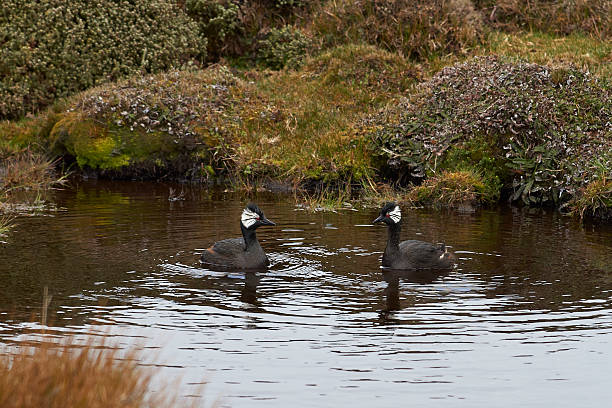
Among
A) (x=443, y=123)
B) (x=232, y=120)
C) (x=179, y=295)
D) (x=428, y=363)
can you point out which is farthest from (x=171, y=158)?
(x=428, y=363)

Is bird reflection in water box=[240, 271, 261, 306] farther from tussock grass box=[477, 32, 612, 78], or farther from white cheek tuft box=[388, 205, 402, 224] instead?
tussock grass box=[477, 32, 612, 78]

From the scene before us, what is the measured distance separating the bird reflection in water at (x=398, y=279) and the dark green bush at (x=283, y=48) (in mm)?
13240

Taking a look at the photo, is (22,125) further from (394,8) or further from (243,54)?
(394,8)

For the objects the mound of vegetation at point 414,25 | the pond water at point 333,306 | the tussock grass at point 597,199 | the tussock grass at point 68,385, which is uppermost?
the mound of vegetation at point 414,25

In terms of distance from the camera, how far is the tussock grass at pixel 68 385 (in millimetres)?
5387

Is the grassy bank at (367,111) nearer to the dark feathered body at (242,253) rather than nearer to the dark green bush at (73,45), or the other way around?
the dark green bush at (73,45)

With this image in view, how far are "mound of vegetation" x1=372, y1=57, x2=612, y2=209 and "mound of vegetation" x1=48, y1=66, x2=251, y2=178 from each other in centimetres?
394

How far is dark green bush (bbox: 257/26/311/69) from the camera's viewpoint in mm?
24641

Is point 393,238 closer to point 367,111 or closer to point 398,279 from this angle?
point 398,279

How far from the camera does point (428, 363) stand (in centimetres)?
785

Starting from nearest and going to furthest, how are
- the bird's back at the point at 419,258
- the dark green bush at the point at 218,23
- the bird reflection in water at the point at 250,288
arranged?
the bird reflection in water at the point at 250,288 → the bird's back at the point at 419,258 → the dark green bush at the point at 218,23

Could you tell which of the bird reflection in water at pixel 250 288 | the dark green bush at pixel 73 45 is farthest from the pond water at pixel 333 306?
the dark green bush at pixel 73 45

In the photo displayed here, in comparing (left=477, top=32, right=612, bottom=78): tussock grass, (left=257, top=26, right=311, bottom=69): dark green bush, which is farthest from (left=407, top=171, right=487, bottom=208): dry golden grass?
(left=257, top=26, right=311, bottom=69): dark green bush

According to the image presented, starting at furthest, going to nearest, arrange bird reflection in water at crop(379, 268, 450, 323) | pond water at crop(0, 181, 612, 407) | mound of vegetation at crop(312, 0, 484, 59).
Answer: mound of vegetation at crop(312, 0, 484, 59), bird reflection in water at crop(379, 268, 450, 323), pond water at crop(0, 181, 612, 407)
